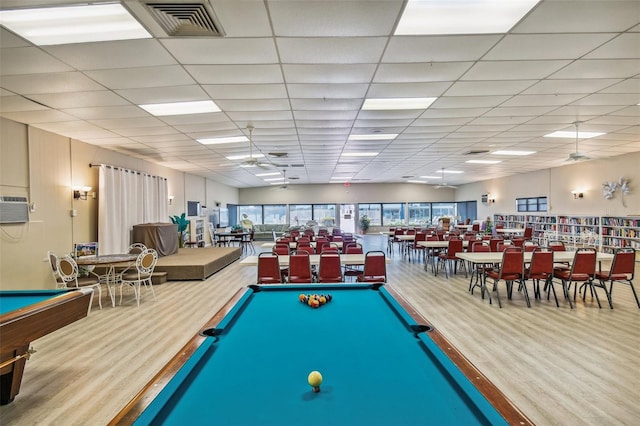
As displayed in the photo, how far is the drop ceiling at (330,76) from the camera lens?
282 cm

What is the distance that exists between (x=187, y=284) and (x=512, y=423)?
7.40 metres

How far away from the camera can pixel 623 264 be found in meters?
5.26

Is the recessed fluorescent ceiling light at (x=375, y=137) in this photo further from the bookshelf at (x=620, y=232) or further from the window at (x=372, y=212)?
the window at (x=372, y=212)

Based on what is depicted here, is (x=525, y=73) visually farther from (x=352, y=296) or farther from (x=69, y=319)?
(x=69, y=319)

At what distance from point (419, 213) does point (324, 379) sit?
20320mm

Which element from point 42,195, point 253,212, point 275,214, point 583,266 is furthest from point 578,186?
point 253,212

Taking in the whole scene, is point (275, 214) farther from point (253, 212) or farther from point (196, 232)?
point (196, 232)

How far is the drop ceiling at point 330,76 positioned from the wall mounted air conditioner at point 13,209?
1.33m

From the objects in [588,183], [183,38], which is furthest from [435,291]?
[588,183]

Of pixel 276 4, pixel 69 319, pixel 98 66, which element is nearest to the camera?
pixel 276 4

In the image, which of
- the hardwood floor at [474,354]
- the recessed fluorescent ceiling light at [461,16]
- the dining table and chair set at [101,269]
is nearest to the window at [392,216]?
the hardwood floor at [474,354]

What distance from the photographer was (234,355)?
1.78 meters

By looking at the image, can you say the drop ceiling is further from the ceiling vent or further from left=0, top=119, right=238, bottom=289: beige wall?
left=0, top=119, right=238, bottom=289: beige wall

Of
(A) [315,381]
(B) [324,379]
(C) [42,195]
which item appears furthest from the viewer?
(C) [42,195]
